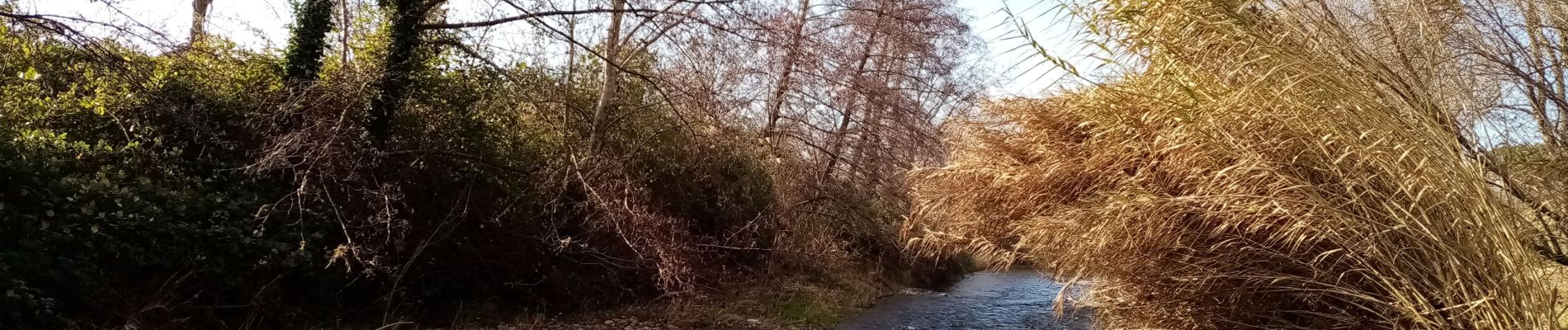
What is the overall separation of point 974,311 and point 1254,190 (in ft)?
27.9

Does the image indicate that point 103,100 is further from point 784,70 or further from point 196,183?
point 784,70

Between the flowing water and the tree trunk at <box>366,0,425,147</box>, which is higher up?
the tree trunk at <box>366,0,425,147</box>

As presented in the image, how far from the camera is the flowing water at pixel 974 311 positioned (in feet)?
35.2

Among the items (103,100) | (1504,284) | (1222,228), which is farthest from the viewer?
(103,100)

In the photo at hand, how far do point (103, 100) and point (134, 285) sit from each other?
1555 mm

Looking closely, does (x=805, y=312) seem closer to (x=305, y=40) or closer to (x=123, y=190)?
(x=305, y=40)

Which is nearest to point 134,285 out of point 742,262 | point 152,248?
point 152,248

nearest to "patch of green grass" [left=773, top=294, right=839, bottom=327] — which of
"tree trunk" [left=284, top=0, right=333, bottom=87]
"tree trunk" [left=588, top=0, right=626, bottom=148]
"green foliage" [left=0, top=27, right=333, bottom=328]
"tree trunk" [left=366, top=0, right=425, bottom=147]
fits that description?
"tree trunk" [left=588, top=0, right=626, bottom=148]

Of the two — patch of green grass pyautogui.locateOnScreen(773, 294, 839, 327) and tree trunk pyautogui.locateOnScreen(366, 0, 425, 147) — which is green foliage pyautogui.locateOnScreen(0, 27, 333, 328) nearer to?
tree trunk pyautogui.locateOnScreen(366, 0, 425, 147)

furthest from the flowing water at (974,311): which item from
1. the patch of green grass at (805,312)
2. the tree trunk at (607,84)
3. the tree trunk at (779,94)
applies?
the tree trunk at (607,84)

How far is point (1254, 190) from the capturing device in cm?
401

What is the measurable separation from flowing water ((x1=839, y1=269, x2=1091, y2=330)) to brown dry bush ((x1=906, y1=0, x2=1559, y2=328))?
3.74m

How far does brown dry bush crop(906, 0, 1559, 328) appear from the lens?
3504 mm

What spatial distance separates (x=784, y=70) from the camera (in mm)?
12750
